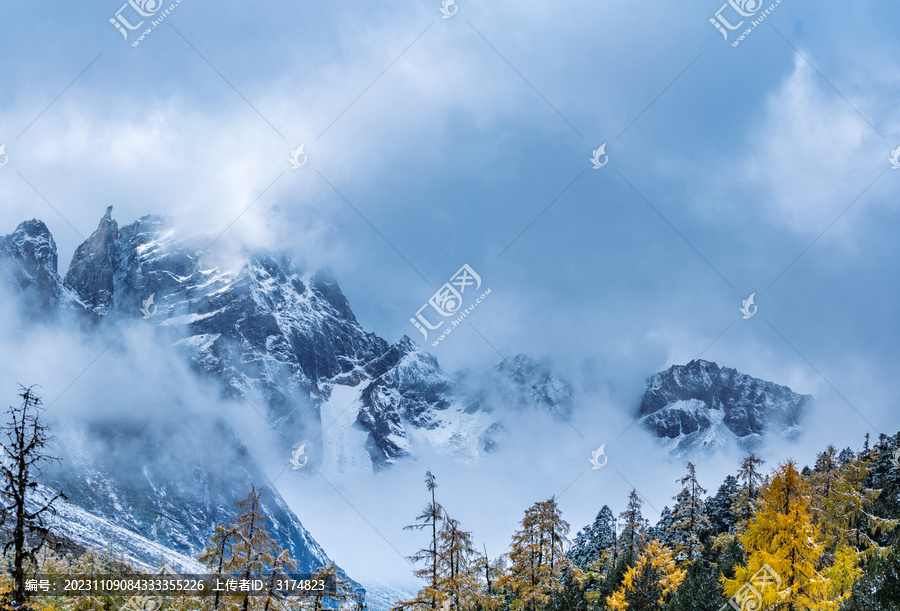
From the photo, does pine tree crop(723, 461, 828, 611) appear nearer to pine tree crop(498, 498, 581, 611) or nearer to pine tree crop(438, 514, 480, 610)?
pine tree crop(438, 514, 480, 610)

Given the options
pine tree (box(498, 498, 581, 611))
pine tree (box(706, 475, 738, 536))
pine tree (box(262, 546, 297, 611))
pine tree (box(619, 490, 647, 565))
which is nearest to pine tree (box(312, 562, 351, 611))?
pine tree (box(262, 546, 297, 611))

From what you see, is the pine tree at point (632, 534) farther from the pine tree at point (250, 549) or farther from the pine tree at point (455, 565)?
the pine tree at point (250, 549)

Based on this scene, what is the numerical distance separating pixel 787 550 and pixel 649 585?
14880mm

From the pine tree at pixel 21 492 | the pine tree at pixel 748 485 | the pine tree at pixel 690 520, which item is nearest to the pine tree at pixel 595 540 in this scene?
the pine tree at pixel 690 520

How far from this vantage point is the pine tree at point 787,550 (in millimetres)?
22172

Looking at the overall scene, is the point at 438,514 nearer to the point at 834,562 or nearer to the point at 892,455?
the point at 834,562

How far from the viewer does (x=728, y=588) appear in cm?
2372

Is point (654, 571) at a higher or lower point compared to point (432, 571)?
higher

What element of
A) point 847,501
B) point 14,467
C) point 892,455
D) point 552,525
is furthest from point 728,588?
point 892,455

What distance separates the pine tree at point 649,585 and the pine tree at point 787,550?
12065mm

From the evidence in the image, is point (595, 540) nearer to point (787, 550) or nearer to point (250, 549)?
point (250, 549)

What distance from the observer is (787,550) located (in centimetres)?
2252

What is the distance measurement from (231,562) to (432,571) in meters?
10.2

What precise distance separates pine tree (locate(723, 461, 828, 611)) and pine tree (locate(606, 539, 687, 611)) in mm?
12065
